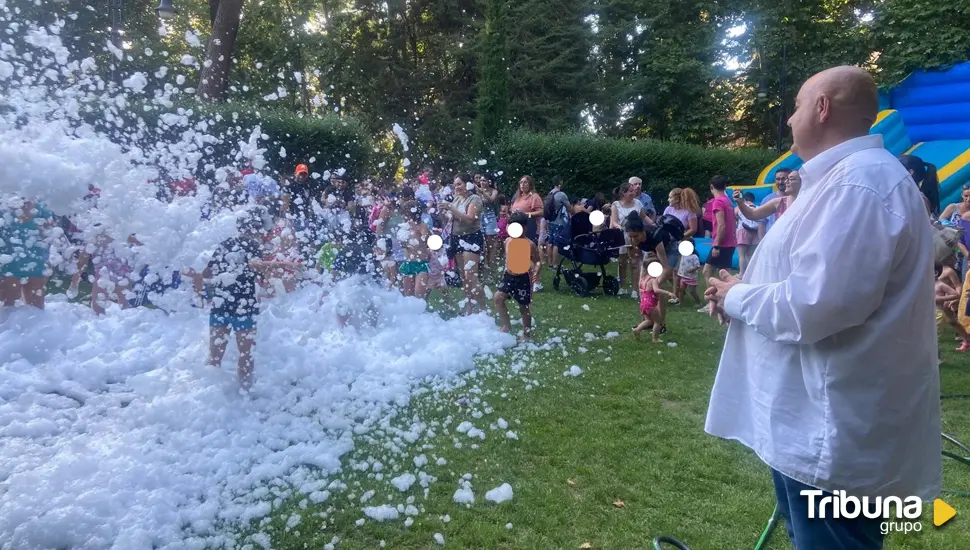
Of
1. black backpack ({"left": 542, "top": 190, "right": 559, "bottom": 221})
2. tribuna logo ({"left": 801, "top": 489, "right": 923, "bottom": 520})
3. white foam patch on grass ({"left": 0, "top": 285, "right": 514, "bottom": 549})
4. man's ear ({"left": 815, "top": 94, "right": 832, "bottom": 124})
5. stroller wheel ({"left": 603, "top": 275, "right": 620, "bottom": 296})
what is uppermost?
man's ear ({"left": 815, "top": 94, "right": 832, "bottom": 124})

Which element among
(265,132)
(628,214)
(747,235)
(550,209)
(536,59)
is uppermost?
(536,59)

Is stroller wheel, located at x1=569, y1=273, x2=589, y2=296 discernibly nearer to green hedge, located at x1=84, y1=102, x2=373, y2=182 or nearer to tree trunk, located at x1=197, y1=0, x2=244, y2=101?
green hedge, located at x1=84, y1=102, x2=373, y2=182

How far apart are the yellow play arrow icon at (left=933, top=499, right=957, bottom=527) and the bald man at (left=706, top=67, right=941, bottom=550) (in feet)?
6.36

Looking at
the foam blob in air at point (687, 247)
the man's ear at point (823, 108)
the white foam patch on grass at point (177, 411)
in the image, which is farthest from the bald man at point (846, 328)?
the foam blob in air at point (687, 247)

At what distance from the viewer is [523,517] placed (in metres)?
3.46

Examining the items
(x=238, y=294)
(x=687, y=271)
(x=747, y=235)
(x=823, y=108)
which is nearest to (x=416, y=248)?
(x=238, y=294)

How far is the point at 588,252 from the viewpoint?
34.0 feet

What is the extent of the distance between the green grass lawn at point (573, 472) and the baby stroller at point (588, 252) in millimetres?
4086

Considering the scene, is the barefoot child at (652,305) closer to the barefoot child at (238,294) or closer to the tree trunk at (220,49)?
the barefoot child at (238,294)

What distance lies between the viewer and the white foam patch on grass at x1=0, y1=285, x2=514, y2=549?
3219mm

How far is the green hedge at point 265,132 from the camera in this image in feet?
40.7

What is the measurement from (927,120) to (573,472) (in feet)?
53.2

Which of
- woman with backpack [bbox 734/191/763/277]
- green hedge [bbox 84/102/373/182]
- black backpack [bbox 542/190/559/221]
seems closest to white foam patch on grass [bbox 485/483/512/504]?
woman with backpack [bbox 734/191/763/277]

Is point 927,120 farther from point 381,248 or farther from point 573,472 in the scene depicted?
point 573,472
